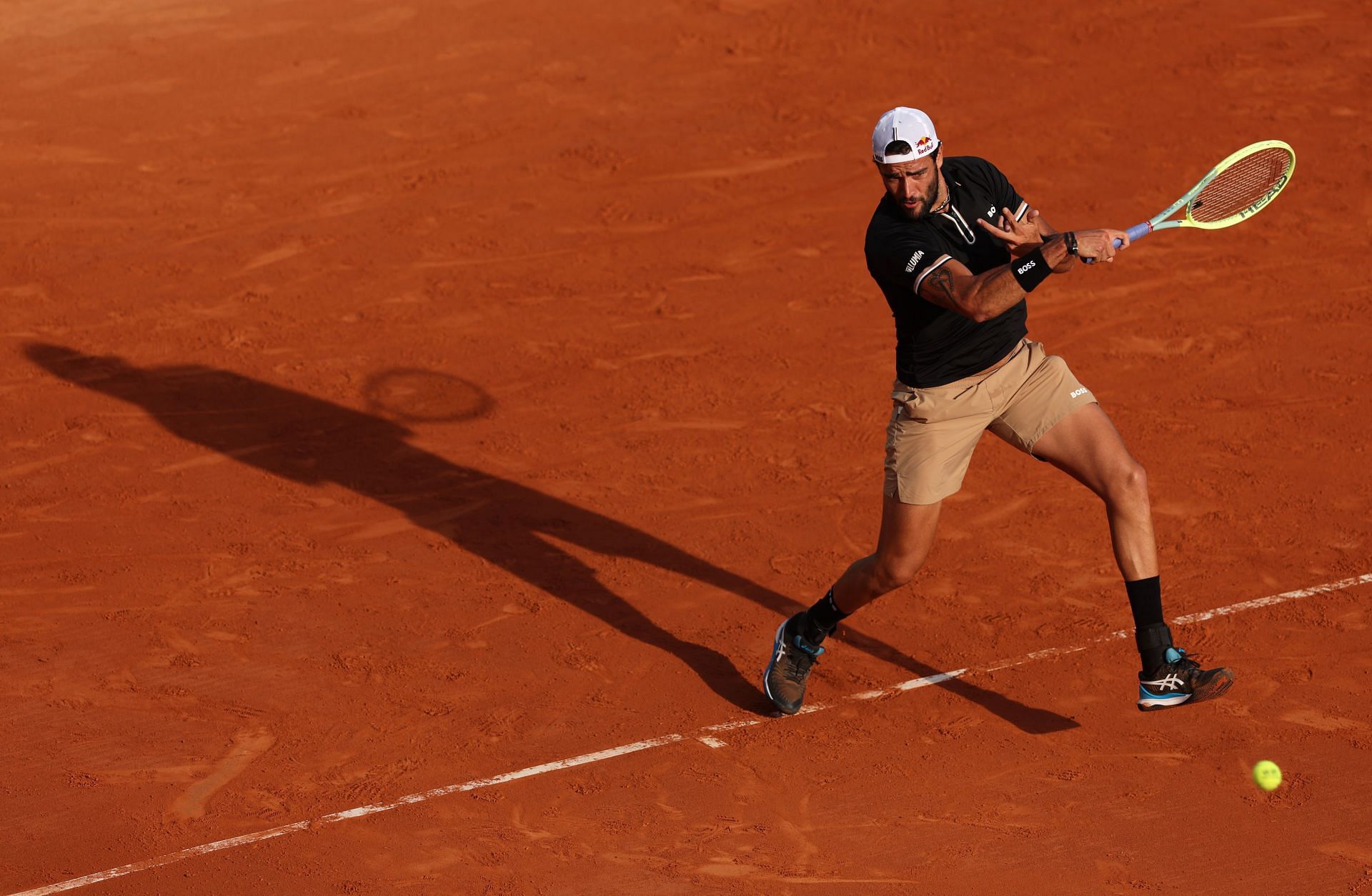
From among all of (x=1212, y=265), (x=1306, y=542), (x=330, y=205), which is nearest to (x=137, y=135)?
(x=330, y=205)

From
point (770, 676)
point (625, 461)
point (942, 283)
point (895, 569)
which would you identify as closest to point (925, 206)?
point (942, 283)

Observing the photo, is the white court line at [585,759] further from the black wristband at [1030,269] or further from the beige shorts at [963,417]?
the black wristband at [1030,269]

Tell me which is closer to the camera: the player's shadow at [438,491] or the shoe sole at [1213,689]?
the shoe sole at [1213,689]

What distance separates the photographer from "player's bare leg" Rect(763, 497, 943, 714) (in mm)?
6590

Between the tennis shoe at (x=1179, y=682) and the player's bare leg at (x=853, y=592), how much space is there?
1.12 metres

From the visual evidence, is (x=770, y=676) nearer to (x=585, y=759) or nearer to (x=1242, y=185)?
(x=585, y=759)

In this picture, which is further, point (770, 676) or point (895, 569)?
point (770, 676)

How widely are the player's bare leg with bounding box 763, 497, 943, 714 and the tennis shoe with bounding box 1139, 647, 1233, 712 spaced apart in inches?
44.1

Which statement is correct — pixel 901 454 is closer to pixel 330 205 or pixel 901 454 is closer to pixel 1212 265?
pixel 1212 265

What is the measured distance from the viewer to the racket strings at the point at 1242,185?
6.96 meters

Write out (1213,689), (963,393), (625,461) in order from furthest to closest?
(625,461), (963,393), (1213,689)

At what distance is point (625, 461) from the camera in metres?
9.38

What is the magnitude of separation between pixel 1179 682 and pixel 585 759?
2.66 metres

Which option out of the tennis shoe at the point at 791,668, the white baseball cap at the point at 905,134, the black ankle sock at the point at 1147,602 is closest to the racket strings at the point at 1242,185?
the white baseball cap at the point at 905,134
